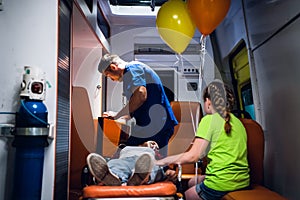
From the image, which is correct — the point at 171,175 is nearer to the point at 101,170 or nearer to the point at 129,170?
the point at 129,170

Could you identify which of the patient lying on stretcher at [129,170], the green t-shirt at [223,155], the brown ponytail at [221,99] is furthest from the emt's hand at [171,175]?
the brown ponytail at [221,99]

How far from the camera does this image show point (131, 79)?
2715 millimetres

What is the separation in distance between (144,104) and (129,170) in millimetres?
762

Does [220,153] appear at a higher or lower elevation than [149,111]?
lower

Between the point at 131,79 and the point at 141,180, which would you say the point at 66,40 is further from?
the point at 141,180

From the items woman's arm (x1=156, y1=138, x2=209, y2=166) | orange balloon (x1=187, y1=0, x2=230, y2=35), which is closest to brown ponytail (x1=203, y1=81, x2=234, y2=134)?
woman's arm (x1=156, y1=138, x2=209, y2=166)

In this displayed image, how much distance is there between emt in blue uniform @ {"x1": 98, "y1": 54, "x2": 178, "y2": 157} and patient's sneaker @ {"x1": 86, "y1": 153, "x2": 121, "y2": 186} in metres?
0.64

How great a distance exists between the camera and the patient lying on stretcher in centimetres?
200

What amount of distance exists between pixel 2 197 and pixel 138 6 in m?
3.25

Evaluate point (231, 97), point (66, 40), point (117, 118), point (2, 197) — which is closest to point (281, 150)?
point (231, 97)

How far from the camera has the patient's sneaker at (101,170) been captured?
1.99 m

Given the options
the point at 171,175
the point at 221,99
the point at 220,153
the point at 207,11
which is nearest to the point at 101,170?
the point at 171,175

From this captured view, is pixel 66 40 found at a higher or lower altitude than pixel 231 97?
higher

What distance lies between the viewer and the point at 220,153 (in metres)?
2.25
